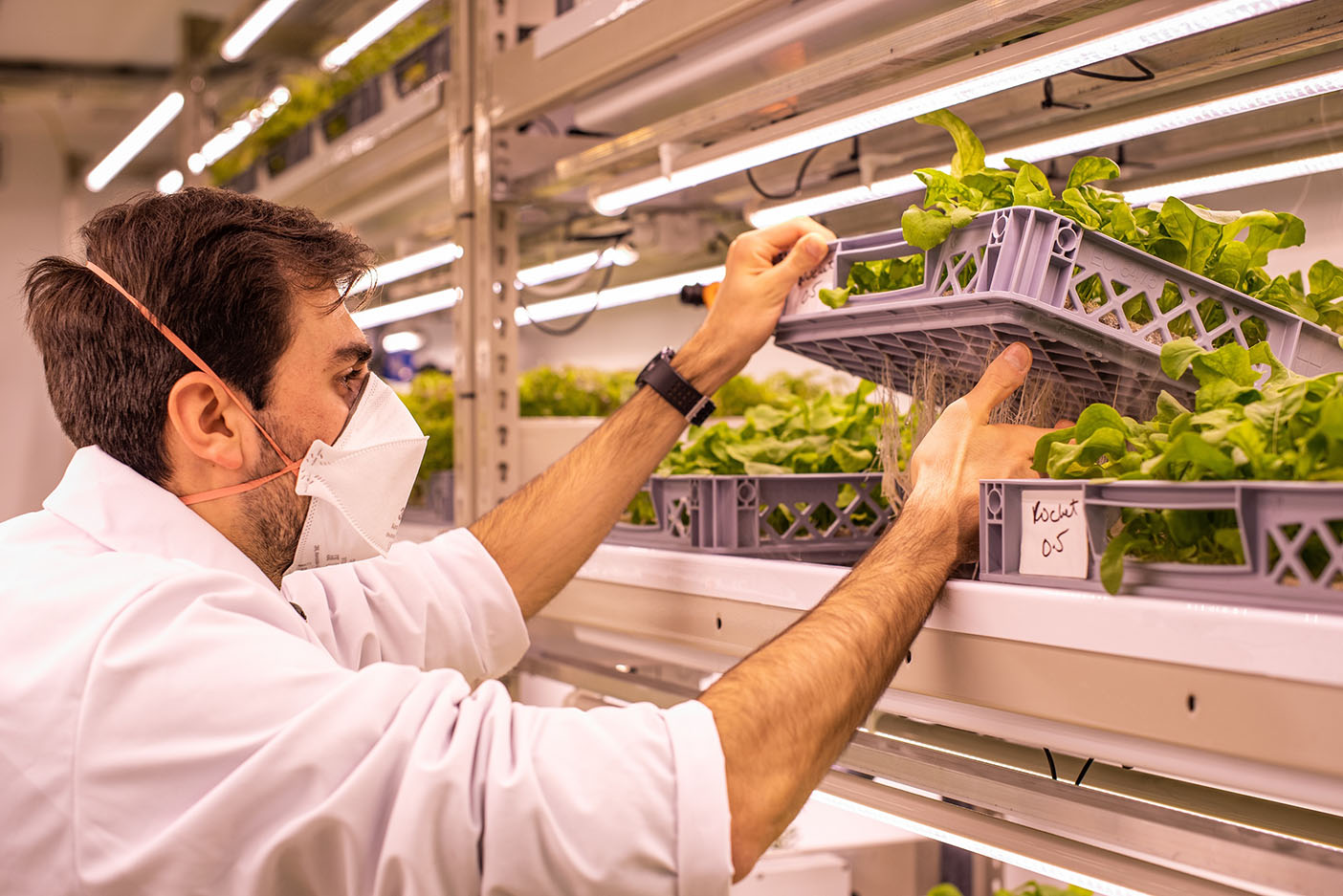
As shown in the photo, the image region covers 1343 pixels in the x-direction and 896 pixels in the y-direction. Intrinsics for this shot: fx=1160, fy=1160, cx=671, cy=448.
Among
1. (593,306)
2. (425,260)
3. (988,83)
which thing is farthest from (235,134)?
(988,83)

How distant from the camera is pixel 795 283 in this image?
61.4 inches

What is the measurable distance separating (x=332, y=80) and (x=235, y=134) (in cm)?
65

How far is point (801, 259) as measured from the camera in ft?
4.98

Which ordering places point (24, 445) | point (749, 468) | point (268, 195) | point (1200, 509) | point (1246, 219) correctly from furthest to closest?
point (24, 445)
point (268, 195)
point (749, 468)
point (1246, 219)
point (1200, 509)

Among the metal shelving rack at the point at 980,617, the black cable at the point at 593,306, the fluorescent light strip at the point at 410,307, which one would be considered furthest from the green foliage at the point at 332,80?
the metal shelving rack at the point at 980,617

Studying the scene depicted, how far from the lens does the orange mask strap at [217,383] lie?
4.36ft

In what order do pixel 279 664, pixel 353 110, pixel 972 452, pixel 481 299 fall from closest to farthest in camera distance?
pixel 279 664 < pixel 972 452 < pixel 481 299 < pixel 353 110

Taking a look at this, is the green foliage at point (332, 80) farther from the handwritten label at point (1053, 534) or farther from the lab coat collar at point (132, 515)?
the handwritten label at point (1053, 534)

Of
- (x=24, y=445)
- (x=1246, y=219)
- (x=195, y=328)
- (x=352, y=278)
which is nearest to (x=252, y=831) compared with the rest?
(x=195, y=328)

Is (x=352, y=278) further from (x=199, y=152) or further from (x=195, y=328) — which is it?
(x=199, y=152)

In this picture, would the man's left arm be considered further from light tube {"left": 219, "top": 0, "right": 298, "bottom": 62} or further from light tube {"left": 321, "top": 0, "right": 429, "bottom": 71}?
light tube {"left": 219, "top": 0, "right": 298, "bottom": 62}

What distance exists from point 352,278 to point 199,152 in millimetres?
4061

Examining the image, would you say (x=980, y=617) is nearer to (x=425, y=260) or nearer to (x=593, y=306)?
(x=593, y=306)

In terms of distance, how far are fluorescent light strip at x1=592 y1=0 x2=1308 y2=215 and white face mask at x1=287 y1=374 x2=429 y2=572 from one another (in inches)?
29.5
